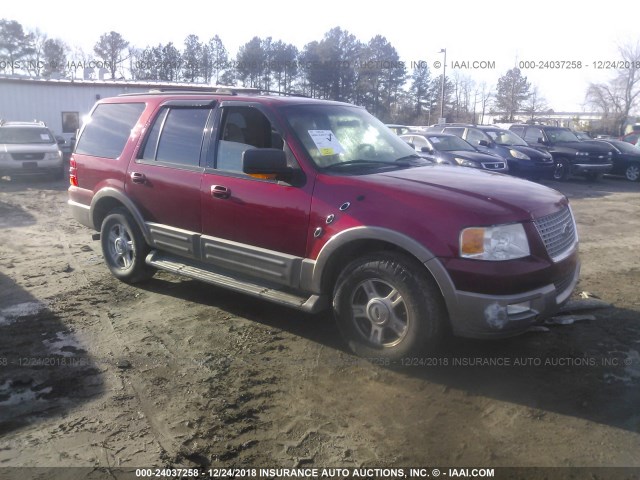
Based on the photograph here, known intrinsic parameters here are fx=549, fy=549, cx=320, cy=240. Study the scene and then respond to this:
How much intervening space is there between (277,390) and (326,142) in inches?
80.4

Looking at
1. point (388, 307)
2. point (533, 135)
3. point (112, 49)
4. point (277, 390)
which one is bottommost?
point (277, 390)

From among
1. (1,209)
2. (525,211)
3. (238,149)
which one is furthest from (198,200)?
(1,209)

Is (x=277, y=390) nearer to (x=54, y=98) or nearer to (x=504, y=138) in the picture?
(x=504, y=138)

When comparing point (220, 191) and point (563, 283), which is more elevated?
point (220, 191)

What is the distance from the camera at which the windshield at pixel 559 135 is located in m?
19.2

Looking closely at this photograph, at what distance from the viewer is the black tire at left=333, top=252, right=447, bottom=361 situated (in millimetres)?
3725

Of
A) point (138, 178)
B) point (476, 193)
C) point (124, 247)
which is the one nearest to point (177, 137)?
point (138, 178)

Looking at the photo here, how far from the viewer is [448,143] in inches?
577

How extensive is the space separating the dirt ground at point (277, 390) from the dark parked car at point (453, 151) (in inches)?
312

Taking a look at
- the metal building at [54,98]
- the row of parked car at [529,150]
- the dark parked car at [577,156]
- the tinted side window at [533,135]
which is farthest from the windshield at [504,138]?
the metal building at [54,98]

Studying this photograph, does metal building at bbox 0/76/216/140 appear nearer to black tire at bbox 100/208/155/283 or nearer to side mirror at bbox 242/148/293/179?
black tire at bbox 100/208/155/283

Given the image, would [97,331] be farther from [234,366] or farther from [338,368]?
[338,368]

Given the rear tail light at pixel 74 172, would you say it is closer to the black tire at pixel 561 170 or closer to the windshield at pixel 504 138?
the windshield at pixel 504 138

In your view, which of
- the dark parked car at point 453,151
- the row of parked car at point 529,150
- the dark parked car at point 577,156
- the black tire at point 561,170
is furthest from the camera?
the black tire at point 561,170
